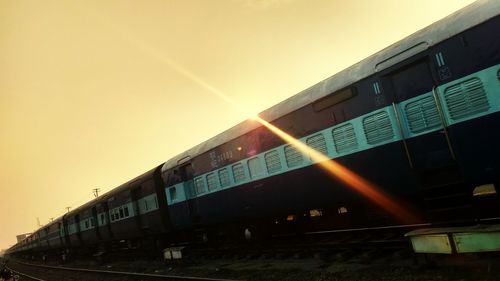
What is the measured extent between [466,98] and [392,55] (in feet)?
6.77

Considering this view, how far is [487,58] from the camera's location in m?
7.23

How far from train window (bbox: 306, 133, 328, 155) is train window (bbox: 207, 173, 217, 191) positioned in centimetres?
562

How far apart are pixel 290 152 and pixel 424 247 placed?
5.29m

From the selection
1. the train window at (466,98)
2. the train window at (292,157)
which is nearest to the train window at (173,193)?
the train window at (292,157)

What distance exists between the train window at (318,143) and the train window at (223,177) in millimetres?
4618

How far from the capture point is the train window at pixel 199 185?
16.8 metres

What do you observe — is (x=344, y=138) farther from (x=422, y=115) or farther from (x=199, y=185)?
(x=199, y=185)

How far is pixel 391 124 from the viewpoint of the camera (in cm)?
905

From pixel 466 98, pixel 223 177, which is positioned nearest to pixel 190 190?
pixel 223 177

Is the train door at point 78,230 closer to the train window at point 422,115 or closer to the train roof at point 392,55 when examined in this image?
the train roof at point 392,55

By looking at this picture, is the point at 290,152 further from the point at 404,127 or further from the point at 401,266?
the point at 401,266

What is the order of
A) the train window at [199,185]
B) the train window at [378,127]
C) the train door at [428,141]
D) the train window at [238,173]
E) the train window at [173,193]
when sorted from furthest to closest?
the train window at [173,193] → the train window at [199,185] → the train window at [238,173] → the train window at [378,127] → the train door at [428,141]

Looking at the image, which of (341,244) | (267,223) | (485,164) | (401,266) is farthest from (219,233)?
(485,164)

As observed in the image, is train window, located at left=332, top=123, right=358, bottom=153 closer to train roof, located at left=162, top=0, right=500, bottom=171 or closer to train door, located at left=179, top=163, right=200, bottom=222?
train roof, located at left=162, top=0, right=500, bottom=171
